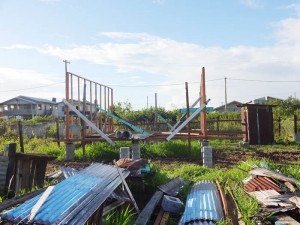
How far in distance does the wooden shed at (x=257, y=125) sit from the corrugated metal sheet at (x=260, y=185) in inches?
374

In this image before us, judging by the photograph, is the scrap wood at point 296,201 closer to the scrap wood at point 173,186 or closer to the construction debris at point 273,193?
the construction debris at point 273,193

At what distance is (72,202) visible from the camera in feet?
13.2

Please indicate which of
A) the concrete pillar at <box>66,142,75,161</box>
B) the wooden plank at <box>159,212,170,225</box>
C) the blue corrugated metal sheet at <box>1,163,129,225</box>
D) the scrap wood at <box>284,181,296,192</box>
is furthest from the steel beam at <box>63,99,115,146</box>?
the scrap wood at <box>284,181,296,192</box>

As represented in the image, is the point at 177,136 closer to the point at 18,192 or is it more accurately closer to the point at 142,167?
the point at 142,167

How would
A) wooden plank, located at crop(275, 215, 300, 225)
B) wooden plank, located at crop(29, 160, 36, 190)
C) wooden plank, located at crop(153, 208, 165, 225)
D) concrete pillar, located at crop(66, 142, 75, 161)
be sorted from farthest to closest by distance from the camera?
concrete pillar, located at crop(66, 142, 75, 161)
wooden plank, located at crop(29, 160, 36, 190)
wooden plank, located at crop(153, 208, 165, 225)
wooden plank, located at crop(275, 215, 300, 225)

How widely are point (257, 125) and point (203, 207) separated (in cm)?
1131

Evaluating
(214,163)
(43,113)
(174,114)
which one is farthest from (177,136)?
(43,113)

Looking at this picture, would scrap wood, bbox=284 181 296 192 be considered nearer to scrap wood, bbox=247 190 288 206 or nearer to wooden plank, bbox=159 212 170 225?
scrap wood, bbox=247 190 288 206

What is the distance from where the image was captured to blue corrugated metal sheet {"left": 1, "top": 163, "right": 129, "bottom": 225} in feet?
11.9

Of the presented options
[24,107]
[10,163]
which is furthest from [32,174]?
[24,107]

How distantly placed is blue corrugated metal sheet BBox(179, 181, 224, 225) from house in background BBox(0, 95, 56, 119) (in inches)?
2595

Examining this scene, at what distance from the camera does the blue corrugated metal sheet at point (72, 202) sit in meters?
3.63

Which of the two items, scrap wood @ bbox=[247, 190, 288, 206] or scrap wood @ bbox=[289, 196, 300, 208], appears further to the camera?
scrap wood @ bbox=[247, 190, 288, 206]

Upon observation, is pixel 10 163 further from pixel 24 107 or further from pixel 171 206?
pixel 24 107
